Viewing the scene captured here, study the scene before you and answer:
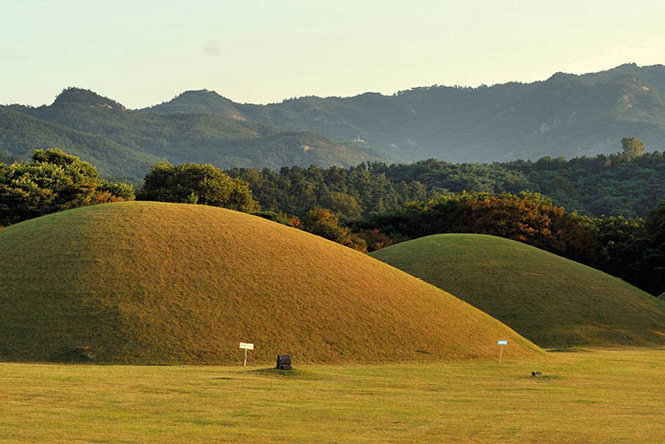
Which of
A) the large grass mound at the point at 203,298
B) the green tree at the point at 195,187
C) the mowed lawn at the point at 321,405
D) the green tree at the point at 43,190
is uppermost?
the green tree at the point at 195,187

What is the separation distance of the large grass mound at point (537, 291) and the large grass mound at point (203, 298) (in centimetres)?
1256

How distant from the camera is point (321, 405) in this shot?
814 inches

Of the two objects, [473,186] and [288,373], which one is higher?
[473,186]

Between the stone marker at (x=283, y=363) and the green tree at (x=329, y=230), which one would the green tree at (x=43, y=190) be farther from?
the stone marker at (x=283, y=363)

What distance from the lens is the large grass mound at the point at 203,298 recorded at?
32.0 metres

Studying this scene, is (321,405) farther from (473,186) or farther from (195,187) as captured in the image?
(473,186)

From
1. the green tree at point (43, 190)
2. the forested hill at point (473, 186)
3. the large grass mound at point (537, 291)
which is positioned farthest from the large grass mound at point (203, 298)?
the forested hill at point (473, 186)

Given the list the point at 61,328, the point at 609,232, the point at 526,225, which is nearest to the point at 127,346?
the point at 61,328

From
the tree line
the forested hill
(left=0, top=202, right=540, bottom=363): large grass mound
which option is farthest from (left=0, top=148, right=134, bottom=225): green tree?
the forested hill

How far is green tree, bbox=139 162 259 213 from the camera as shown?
81.9 m

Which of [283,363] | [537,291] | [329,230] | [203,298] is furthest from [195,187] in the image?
[283,363]

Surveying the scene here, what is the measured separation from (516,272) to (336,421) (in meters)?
46.2

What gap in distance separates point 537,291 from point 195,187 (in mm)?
40455

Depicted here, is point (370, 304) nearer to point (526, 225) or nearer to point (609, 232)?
point (526, 225)
